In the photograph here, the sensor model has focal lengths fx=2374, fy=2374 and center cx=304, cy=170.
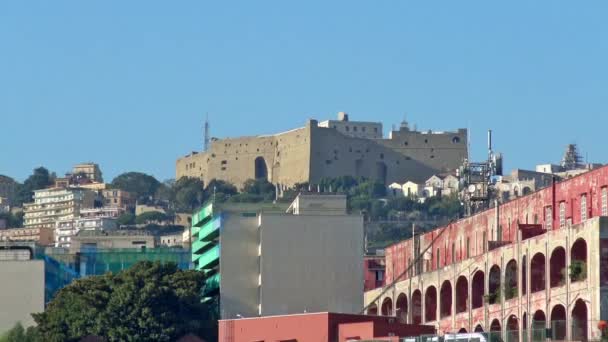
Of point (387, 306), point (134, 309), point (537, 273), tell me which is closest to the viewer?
point (537, 273)

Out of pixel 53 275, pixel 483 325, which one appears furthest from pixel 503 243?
pixel 53 275

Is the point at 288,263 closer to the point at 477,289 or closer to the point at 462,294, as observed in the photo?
the point at 462,294

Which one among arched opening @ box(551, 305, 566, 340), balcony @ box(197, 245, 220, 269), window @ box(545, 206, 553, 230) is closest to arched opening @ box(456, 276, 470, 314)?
window @ box(545, 206, 553, 230)

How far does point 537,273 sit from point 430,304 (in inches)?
729

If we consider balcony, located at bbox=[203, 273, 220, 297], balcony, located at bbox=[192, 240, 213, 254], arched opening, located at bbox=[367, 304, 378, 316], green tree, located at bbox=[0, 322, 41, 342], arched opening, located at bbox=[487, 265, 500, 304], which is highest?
balcony, located at bbox=[192, 240, 213, 254]

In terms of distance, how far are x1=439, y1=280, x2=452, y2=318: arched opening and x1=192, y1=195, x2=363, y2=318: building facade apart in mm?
13306

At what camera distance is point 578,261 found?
8994cm

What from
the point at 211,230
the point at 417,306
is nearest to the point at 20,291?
the point at 211,230

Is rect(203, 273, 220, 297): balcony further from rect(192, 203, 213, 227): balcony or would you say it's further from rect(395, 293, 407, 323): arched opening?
rect(395, 293, 407, 323): arched opening

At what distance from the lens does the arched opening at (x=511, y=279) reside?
99.6 m

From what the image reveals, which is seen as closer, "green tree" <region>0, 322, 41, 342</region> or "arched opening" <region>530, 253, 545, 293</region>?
"arched opening" <region>530, 253, 545, 293</region>

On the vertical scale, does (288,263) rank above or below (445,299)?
above

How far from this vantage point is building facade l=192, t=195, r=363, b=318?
124 m

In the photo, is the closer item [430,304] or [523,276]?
[523,276]
